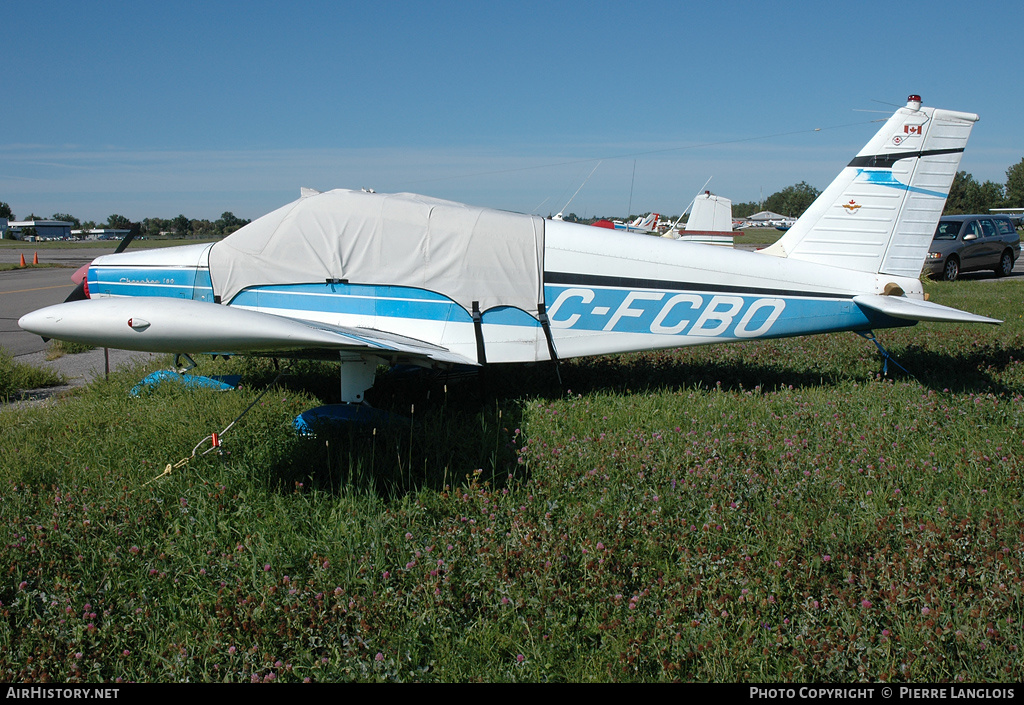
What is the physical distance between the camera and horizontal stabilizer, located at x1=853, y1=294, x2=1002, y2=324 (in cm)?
504

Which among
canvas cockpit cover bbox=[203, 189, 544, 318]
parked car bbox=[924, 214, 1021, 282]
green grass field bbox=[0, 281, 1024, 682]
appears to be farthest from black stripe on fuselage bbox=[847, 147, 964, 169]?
parked car bbox=[924, 214, 1021, 282]

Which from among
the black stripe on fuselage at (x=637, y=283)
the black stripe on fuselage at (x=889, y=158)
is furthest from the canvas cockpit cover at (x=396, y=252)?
the black stripe on fuselage at (x=889, y=158)

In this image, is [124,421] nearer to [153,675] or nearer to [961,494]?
[153,675]

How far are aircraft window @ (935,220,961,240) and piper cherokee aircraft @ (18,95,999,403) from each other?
48.1 ft

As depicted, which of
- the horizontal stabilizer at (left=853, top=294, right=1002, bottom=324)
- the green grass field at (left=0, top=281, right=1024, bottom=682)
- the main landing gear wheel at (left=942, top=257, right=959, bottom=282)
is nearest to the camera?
the green grass field at (left=0, top=281, right=1024, bottom=682)

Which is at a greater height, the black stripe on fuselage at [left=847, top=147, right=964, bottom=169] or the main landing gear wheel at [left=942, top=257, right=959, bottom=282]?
the black stripe on fuselage at [left=847, top=147, right=964, bottom=169]

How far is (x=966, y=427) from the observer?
480 centimetres

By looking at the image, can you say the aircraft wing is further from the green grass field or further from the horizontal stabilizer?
the horizontal stabilizer

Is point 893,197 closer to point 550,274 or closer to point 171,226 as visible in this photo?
point 550,274

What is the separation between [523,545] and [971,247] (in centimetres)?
1967

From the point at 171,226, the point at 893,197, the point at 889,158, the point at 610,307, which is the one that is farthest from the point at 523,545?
the point at 171,226

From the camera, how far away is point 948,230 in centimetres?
1833

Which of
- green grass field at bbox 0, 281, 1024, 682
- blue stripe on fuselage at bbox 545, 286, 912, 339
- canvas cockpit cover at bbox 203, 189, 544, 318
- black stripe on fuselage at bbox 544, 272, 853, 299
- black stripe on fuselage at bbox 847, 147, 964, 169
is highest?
black stripe on fuselage at bbox 847, 147, 964, 169

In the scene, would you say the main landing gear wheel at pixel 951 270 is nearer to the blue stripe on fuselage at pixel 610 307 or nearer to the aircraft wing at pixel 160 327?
the blue stripe on fuselage at pixel 610 307
